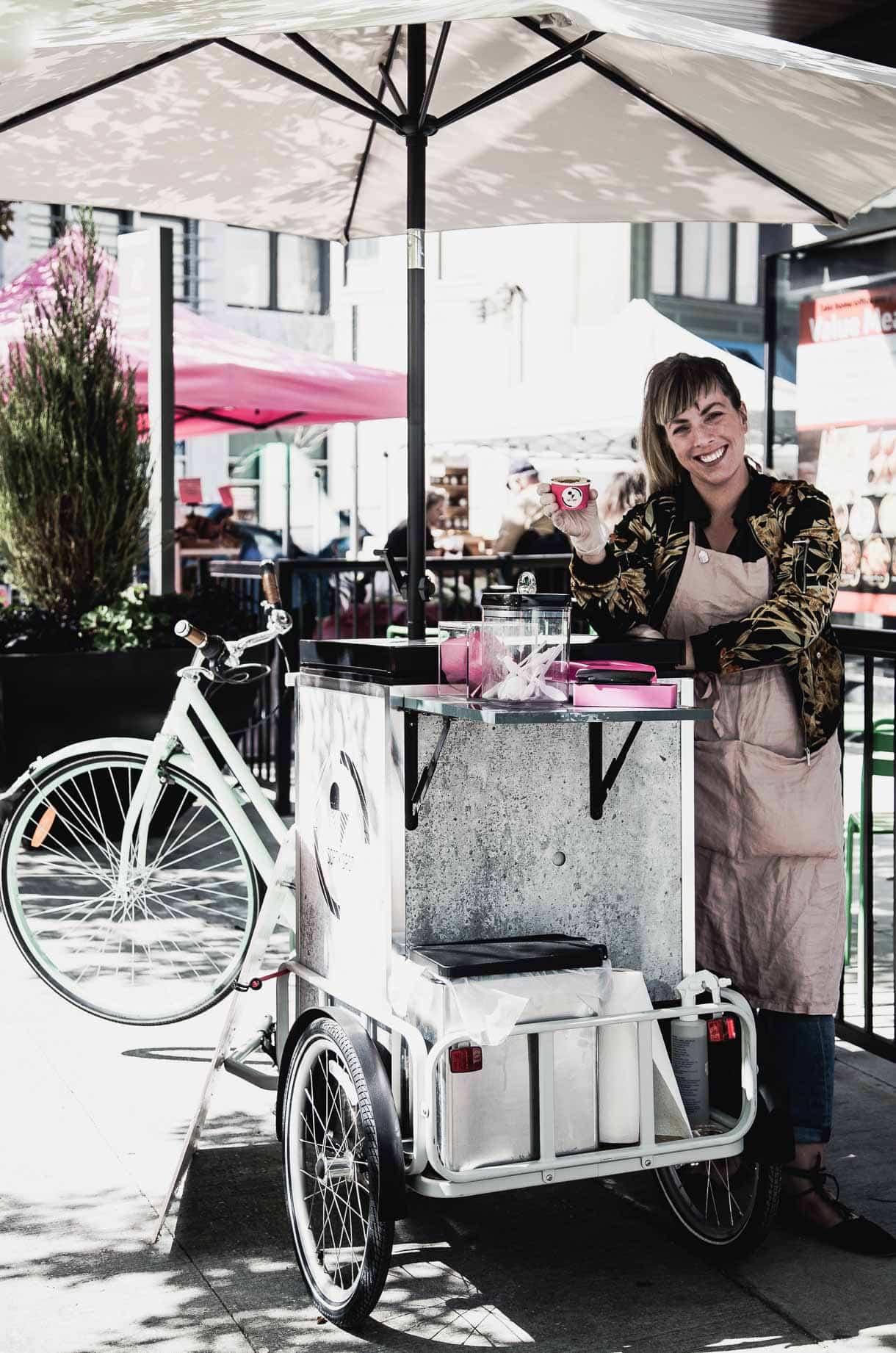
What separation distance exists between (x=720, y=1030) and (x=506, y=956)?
517 millimetres

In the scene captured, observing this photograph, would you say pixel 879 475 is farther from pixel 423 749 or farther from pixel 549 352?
pixel 549 352

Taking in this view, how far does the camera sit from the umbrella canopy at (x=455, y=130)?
418cm

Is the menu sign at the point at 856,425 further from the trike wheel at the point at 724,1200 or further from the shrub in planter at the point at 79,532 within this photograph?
the trike wheel at the point at 724,1200

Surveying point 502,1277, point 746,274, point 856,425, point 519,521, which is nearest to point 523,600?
point 502,1277

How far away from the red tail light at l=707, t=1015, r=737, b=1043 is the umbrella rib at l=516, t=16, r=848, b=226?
2546mm

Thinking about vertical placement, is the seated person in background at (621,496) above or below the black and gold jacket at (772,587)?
above

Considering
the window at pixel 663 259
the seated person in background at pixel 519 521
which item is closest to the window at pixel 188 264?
the window at pixel 663 259

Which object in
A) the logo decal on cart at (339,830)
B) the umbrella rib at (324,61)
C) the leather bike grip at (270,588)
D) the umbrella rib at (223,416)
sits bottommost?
the logo decal on cart at (339,830)

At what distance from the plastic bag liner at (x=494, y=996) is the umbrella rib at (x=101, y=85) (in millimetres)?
2705

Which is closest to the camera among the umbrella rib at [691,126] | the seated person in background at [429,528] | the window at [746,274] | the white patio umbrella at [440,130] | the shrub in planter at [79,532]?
the white patio umbrella at [440,130]

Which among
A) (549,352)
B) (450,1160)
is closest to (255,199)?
(450,1160)

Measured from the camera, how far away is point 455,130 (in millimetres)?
5102

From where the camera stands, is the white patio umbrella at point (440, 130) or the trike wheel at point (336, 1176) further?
the white patio umbrella at point (440, 130)

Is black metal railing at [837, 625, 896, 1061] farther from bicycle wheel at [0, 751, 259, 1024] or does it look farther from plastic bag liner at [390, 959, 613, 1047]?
bicycle wheel at [0, 751, 259, 1024]
